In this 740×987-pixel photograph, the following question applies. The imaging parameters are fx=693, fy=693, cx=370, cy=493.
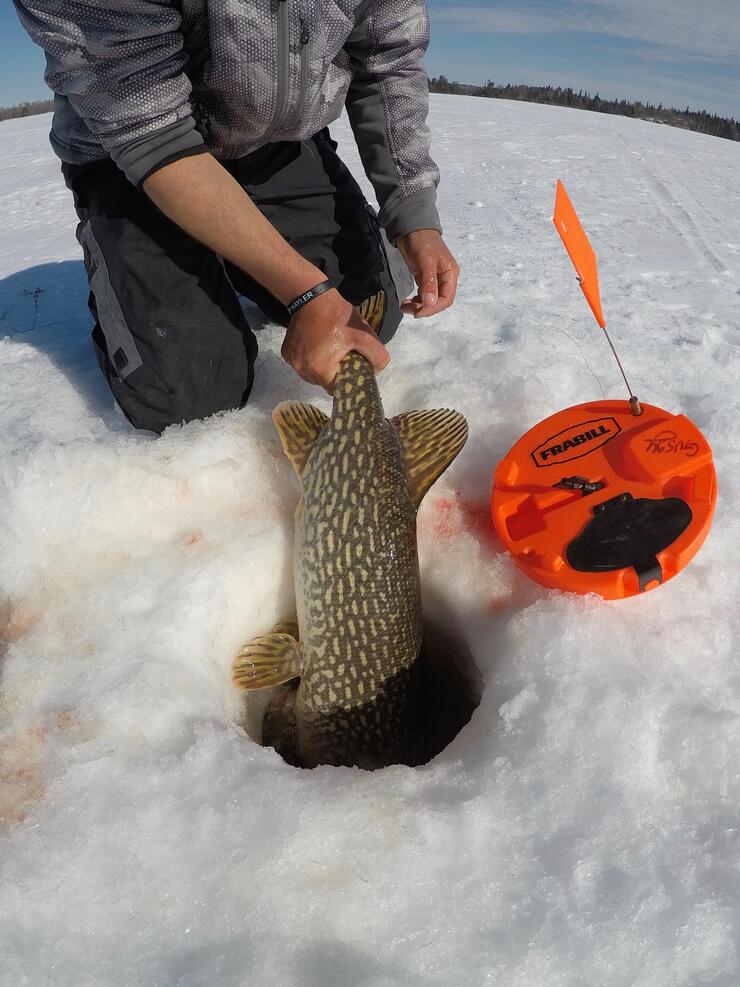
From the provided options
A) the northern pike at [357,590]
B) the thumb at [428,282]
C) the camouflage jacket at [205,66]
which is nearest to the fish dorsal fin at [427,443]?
the northern pike at [357,590]

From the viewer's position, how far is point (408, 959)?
98 cm

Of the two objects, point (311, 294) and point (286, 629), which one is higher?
point (311, 294)

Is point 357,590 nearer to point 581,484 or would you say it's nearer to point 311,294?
point 581,484

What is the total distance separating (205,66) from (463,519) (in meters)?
1.22

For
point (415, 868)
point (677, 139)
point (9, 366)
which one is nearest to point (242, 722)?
point (415, 868)

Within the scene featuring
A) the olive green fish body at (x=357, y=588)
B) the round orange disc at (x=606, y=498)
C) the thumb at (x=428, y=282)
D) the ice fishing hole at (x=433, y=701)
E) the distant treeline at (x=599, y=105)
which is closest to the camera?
the round orange disc at (x=606, y=498)

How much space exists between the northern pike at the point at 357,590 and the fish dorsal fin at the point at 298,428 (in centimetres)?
2

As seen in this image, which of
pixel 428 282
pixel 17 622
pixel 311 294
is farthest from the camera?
pixel 428 282

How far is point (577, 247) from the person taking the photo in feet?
5.16

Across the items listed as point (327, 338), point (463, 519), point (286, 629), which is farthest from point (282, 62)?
point (286, 629)

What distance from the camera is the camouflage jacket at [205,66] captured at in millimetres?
1439

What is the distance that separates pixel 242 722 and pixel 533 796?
0.71m

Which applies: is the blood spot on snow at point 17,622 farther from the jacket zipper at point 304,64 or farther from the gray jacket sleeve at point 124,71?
the jacket zipper at point 304,64
